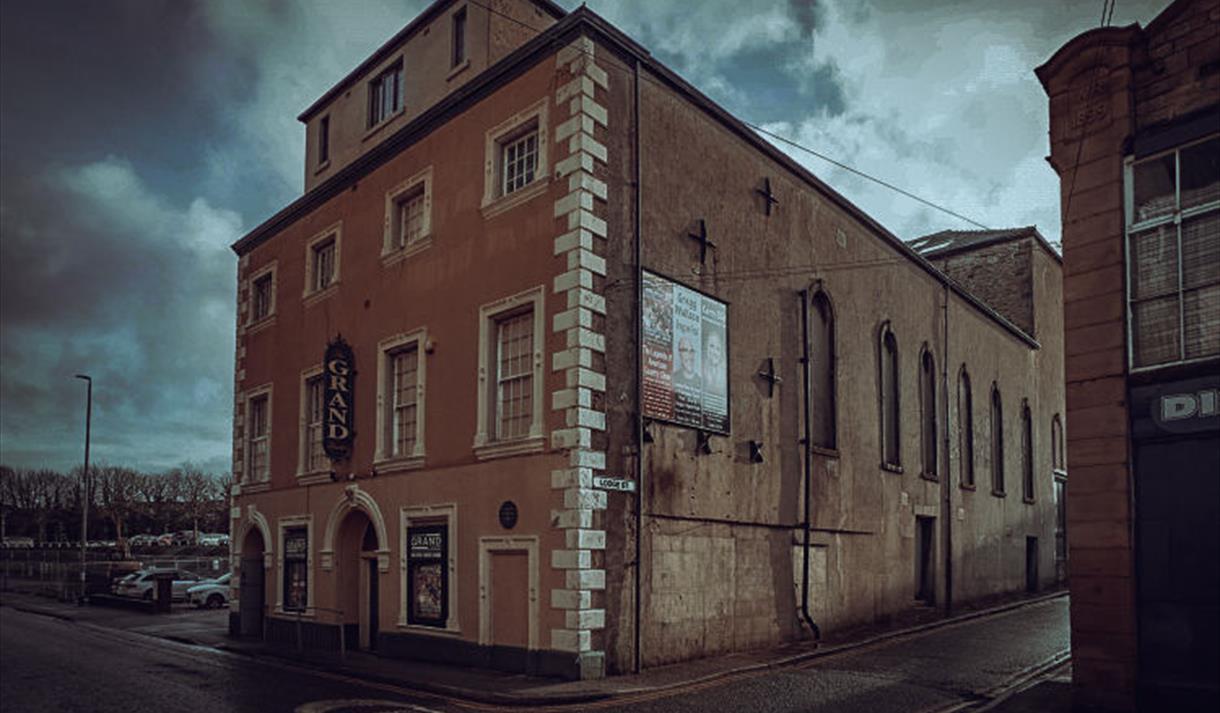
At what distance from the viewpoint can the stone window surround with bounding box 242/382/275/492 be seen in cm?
2470

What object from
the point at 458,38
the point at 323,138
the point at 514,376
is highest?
the point at 458,38

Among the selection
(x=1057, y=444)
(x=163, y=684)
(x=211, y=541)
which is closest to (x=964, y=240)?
(x=1057, y=444)

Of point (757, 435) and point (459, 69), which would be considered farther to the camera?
point (459, 69)

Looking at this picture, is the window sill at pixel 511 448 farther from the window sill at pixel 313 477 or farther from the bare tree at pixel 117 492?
the bare tree at pixel 117 492

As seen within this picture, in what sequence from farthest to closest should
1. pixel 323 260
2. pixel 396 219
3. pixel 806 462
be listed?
pixel 323 260 → pixel 396 219 → pixel 806 462

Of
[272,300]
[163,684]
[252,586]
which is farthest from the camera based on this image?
[272,300]

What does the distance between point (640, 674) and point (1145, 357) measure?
8.55 meters

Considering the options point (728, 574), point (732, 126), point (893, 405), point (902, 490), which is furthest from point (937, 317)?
point (728, 574)

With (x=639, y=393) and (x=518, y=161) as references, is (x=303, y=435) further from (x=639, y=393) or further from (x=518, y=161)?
(x=639, y=393)

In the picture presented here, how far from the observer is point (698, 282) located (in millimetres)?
18344

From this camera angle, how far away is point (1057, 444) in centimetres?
3866

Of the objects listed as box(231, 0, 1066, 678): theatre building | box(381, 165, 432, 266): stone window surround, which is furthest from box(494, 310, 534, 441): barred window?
box(381, 165, 432, 266): stone window surround

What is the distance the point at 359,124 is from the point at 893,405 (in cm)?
1571

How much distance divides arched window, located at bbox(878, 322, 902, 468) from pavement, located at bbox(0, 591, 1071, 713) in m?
4.17
